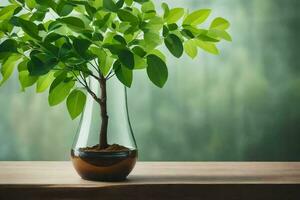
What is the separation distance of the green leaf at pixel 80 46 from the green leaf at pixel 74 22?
0.04 m

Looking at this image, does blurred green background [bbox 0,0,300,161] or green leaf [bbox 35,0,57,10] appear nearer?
green leaf [bbox 35,0,57,10]

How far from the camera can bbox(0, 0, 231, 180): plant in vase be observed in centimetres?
109

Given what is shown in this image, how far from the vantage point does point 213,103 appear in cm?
170

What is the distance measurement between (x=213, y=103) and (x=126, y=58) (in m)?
0.67

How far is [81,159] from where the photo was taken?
3.84 feet

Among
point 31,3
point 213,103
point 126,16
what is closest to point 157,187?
point 126,16

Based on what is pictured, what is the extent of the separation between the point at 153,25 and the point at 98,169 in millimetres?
303

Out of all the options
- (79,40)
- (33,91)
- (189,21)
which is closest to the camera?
(79,40)

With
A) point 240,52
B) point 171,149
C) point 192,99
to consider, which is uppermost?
point 240,52

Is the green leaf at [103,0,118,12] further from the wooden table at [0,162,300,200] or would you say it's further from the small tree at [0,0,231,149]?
the wooden table at [0,162,300,200]

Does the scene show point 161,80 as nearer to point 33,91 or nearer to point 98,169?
point 98,169

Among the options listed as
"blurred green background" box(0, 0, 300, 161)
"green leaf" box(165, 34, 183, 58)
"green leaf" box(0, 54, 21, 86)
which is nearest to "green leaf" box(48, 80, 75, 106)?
"green leaf" box(0, 54, 21, 86)

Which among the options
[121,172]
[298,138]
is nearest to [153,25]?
[121,172]

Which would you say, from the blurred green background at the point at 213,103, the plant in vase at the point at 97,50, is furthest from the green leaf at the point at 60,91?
the blurred green background at the point at 213,103
